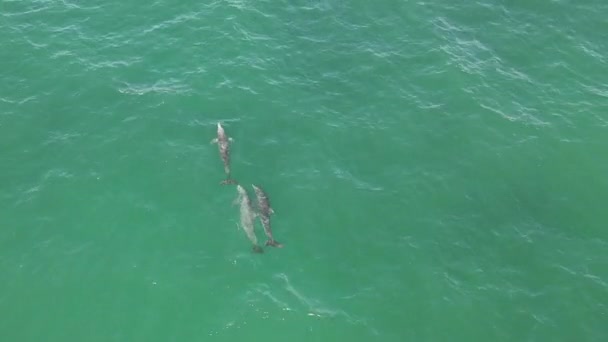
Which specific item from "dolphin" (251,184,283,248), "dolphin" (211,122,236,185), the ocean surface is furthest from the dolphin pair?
"dolphin" (211,122,236,185)

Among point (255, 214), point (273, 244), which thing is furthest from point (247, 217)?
point (273, 244)

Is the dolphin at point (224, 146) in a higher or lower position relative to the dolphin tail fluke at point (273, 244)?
higher

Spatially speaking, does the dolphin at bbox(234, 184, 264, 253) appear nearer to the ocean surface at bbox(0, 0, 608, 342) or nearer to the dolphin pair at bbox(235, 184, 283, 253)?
the dolphin pair at bbox(235, 184, 283, 253)

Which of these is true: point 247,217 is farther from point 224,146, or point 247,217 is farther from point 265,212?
point 224,146

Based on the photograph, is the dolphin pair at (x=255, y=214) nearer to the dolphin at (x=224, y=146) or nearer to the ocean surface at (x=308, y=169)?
the ocean surface at (x=308, y=169)

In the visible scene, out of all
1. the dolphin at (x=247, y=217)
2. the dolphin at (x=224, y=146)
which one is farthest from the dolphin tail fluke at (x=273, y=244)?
the dolphin at (x=224, y=146)
